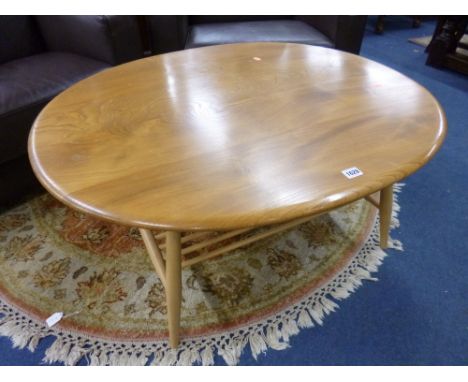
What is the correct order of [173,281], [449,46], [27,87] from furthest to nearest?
[449,46], [27,87], [173,281]

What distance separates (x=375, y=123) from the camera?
29.5 inches

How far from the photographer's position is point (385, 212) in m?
1.02

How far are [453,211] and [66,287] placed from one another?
53.4 inches

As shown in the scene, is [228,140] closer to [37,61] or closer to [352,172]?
[352,172]

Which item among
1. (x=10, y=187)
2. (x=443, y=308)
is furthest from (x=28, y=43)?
(x=443, y=308)

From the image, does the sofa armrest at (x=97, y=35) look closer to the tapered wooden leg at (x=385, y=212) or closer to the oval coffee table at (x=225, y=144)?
the oval coffee table at (x=225, y=144)

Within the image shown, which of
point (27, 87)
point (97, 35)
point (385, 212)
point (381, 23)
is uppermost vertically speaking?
point (97, 35)

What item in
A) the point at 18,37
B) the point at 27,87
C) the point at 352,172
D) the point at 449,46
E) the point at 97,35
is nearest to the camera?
the point at 352,172

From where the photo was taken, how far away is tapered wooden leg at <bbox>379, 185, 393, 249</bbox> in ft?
3.20

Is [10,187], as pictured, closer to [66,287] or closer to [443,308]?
[66,287]

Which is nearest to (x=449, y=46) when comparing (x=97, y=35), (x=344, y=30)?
(x=344, y=30)

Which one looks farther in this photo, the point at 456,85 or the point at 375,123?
the point at 456,85

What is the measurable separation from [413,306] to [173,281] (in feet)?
2.28

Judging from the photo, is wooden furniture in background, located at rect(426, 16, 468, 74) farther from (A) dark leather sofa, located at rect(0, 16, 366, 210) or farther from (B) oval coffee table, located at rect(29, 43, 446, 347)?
(B) oval coffee table, located at rect(29, 43, 446, 347)
